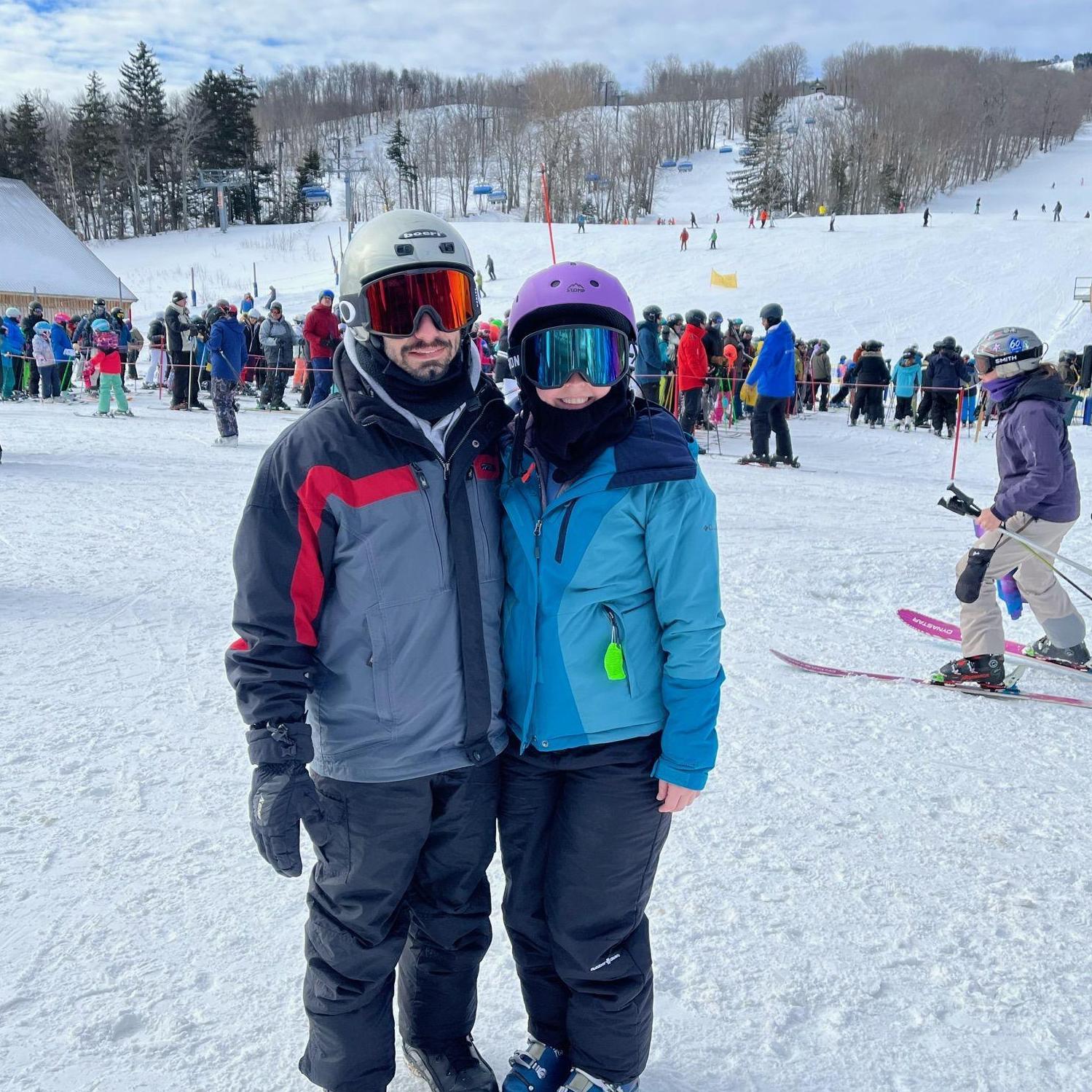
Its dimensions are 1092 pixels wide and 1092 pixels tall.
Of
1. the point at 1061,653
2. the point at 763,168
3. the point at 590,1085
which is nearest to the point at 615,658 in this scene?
the point at 590,1085

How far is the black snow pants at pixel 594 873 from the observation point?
66.7 inches

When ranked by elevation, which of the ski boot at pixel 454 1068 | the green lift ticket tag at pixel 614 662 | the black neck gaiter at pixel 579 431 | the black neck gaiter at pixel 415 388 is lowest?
the ski boot at pixel 454 1068

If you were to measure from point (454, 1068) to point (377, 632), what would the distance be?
96 cm

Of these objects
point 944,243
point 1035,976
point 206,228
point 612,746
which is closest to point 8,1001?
point 612,746

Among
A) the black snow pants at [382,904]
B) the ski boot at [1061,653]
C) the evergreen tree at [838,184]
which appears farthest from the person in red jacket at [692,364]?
the evergreen tree at [838,184]

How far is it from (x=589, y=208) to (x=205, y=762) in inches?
2827

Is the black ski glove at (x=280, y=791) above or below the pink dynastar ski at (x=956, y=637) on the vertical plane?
above

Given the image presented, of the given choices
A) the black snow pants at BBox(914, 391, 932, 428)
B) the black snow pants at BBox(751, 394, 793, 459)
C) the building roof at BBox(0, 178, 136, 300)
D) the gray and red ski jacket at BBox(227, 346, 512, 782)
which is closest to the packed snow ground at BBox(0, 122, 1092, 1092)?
the gray and red ski jacket at BBox(227, 346, 512, 782)

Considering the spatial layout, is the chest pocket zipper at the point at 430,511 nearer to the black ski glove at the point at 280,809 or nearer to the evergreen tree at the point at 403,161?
the black ski glove at the point at 280,809

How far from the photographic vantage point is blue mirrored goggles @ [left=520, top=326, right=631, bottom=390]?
170cm

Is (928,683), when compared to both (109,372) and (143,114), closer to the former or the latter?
(109,372)

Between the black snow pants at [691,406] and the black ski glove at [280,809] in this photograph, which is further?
the black snow pants at [691,406]

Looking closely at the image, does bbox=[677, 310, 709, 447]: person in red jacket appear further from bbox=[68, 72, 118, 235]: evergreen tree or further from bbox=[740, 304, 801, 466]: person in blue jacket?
bbox=[68, 72, 118, 235]: evergreen tree

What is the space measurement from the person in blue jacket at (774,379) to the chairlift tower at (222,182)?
53.9 metres
